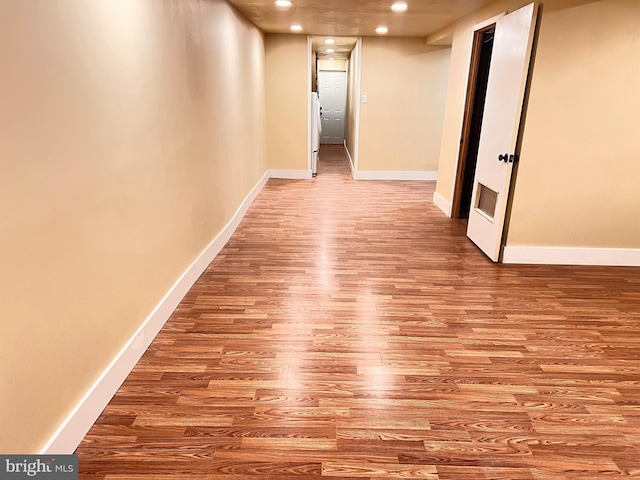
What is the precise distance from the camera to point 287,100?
22.2ft

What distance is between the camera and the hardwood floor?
164 centimetres

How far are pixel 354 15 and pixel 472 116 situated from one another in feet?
5.69

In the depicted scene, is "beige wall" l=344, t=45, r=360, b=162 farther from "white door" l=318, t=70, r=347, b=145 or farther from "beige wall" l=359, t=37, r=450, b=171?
"white door" l=318, t=70, r=347, b=145

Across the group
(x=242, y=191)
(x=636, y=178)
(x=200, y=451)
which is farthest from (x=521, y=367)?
(x=242, y=191)

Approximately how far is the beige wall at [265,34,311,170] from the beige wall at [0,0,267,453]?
3.78 m

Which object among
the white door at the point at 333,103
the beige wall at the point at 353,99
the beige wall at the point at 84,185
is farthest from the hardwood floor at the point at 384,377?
the white door at the point at 333,103

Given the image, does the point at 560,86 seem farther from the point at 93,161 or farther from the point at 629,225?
the point at 93,161

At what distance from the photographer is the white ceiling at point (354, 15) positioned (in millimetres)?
3973

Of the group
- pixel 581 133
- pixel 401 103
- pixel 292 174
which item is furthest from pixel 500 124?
pixel 292 174

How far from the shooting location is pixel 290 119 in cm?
687

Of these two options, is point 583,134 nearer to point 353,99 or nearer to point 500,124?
point 500,124

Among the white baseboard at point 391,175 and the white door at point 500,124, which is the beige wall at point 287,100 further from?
the white door at point 500,124
